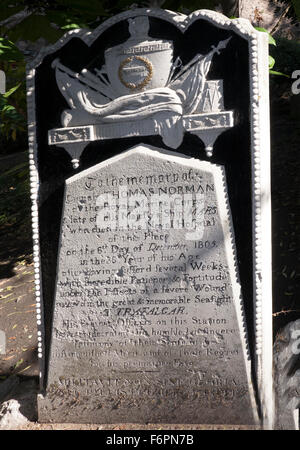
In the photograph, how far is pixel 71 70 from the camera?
11.4 feet

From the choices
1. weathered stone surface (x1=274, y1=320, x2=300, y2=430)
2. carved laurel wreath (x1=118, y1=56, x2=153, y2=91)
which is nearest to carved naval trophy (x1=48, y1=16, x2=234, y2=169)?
carved laurel wreath (x1=118, y1=56, x2=153, y2=91)

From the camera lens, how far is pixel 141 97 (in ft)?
11.0

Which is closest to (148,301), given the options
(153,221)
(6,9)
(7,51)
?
(153,221)

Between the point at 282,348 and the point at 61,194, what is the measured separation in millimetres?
1907

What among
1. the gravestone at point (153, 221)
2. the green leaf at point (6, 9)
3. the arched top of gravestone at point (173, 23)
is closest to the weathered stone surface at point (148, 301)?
the gravestone at point (153, 221)

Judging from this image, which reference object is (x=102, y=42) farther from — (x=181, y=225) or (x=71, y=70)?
(x=181, y=225)

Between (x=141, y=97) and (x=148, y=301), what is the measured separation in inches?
52.0

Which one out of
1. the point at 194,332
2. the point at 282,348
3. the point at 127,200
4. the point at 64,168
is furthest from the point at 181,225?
the point at 282,348

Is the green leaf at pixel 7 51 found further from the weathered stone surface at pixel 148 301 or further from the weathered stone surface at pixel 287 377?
the weathered stone surface at pixel 287 377

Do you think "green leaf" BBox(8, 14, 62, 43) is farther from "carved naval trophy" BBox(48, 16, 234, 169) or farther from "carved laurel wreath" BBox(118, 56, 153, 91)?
"carved laurel wreath" BBox(118, 56, 153, 91)

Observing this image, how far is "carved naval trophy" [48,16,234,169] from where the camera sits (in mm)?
3270

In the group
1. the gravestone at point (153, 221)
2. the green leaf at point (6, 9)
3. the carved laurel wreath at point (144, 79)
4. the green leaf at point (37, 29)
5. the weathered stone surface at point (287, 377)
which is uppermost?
the green leaf at point (6, 9)

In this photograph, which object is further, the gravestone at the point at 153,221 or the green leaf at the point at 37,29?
the green leaf at the point at 37,29

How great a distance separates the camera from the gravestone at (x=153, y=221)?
10.7 ft
